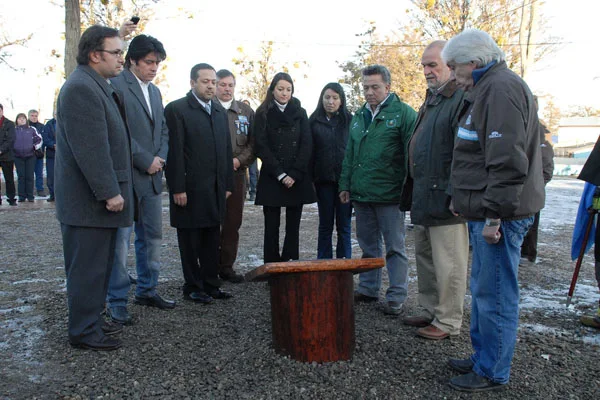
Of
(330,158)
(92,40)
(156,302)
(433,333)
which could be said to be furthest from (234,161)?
(433,333)

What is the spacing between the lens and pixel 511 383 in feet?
10.6

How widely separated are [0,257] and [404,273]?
5313 millimetres

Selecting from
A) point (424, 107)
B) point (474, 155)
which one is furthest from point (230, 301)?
point (474, 155)

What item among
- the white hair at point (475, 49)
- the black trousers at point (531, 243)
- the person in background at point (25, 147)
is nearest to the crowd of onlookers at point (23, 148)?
the person in background at point (25, 147)

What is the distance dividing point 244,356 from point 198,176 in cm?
186

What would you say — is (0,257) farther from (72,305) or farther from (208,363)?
(208,363)

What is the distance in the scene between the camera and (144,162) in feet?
14.2

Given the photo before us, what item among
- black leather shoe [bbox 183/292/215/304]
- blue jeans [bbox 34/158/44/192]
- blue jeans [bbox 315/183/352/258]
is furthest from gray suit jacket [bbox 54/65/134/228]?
blue jeans [bbox 34/158/44/192]

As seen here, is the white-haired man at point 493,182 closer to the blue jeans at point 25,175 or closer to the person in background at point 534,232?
the person in background at point 534,232

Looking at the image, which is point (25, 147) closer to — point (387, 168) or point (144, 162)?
point (144, 162)

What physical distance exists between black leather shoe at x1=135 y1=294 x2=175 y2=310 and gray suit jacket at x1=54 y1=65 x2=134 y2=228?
1.20 meters

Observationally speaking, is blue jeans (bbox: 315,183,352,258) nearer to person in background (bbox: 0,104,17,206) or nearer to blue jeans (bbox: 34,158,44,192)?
person in background (bbox: 0,104,17,206)

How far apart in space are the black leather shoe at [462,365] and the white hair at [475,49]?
1.82 m

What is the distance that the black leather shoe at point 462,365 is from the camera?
335 cm
